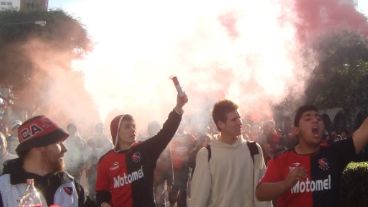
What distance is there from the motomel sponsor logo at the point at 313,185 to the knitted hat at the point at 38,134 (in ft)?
6.17

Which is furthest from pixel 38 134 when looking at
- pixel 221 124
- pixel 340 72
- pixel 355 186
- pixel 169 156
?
pixel 340 72

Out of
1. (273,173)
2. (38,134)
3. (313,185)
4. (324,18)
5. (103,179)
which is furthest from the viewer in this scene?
(324,18)

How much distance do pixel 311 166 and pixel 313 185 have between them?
15 cm

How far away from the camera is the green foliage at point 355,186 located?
28.2ft

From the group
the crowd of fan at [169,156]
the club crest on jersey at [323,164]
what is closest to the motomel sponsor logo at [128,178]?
the club crest on jersey at [323,164]

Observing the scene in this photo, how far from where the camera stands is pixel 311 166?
464 centimetres

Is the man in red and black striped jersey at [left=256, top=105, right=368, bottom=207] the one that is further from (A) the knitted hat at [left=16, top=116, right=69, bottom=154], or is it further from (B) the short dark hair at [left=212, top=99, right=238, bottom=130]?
(A) the knitted hat at [left=16, top=116, right=69, bottom=154]

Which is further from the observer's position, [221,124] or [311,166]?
[221,124]

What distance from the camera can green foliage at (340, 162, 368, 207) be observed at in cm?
861

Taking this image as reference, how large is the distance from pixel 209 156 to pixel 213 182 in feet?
0.77

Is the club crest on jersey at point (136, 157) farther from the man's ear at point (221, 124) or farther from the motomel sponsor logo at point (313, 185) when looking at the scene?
the motomel sponsor logo at point (313, 185)

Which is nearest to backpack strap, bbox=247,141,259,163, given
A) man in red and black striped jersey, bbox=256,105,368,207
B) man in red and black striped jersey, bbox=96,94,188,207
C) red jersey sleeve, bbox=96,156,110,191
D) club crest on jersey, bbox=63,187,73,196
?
man in red and black striped jersey, bbox=256,105,368,207

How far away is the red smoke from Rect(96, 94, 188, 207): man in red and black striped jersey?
25859 millimetres

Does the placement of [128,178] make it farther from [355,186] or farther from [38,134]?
[355,186]
